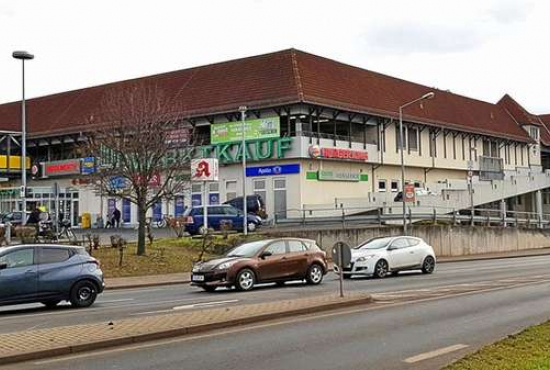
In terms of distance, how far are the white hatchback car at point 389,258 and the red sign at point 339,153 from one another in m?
21.5

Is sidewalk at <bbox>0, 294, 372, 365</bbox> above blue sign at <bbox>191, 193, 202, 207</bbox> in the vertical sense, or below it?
below

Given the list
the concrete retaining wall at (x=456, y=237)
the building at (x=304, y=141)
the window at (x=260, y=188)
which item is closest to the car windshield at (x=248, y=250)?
Result: the concrete retaining wall at (x=456, y=237)

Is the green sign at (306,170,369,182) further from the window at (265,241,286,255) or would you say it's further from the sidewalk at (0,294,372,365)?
the sidewalk at (0,294,372,365)

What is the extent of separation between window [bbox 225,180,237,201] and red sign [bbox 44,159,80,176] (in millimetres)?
15305

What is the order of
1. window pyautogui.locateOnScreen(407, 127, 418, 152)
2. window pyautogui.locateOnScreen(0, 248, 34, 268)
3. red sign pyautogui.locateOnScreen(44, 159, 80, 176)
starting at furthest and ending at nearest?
red sign pyautogui.locateOnScreen(44, 159, 80, 176) → window pyautogui.locateOnScreen(407, 127, 418, 152) → window pyautogui.locateOnScreen(0, 248, 34, 268)

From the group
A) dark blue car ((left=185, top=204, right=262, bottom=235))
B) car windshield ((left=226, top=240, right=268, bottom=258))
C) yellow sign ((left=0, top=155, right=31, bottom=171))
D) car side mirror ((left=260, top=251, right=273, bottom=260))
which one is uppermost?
yellow sign ((left=0, top=155, right=31, bottom=171))

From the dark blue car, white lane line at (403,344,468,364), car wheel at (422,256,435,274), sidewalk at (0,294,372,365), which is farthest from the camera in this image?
the dark blue car

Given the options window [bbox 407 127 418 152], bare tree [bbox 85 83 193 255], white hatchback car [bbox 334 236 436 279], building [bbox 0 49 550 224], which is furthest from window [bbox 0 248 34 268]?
window [bbox 407 127 418 152]

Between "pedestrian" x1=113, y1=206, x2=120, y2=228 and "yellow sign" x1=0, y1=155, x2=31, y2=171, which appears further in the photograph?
"yellow sign" x1=0, y1=155, x2=31, y2=171

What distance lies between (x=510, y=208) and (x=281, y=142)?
38.3 metres

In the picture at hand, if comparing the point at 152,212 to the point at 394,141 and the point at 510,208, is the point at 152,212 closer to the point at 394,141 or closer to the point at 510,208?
the point at 394,141

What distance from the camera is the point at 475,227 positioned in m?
44.4

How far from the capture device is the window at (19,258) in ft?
51.4

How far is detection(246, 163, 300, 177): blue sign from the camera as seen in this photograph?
47.3 m
